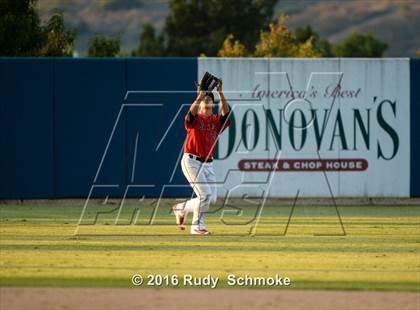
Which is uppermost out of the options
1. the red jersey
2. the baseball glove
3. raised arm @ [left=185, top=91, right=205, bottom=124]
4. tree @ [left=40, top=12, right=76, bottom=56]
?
tree @ [left=40, top=12, right=76, bottom=56]

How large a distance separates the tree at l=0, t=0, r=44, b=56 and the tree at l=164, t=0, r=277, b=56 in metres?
46.3

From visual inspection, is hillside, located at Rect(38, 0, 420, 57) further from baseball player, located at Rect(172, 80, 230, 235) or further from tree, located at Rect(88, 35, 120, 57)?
baseball player, located at Rect(172, 80, 230, 235)

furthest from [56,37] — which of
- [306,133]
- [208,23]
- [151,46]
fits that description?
[151,46]

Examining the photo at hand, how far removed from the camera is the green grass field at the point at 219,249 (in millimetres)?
13508

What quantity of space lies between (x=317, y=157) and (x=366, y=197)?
5.00ft

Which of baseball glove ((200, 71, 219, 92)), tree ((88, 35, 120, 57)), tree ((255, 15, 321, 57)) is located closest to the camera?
baseball glove ((200, 71, 219, 92))

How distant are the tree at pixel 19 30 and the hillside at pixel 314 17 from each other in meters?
108

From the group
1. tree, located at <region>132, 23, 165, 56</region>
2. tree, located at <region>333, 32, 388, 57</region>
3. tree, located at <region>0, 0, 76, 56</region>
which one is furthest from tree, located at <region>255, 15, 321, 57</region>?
tree, located at <region>333, 32, 388, 57</region>

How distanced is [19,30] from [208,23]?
5037 centimetres

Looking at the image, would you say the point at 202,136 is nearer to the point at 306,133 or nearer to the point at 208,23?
the point at 306,133

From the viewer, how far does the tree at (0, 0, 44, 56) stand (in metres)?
31.5

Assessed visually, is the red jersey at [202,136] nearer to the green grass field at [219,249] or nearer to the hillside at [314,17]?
the green grass field at [219,249]

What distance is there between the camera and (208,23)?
268 feet

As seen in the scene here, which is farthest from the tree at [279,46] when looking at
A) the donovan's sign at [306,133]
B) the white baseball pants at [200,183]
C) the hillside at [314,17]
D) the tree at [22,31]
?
the hillside at [314,17]
